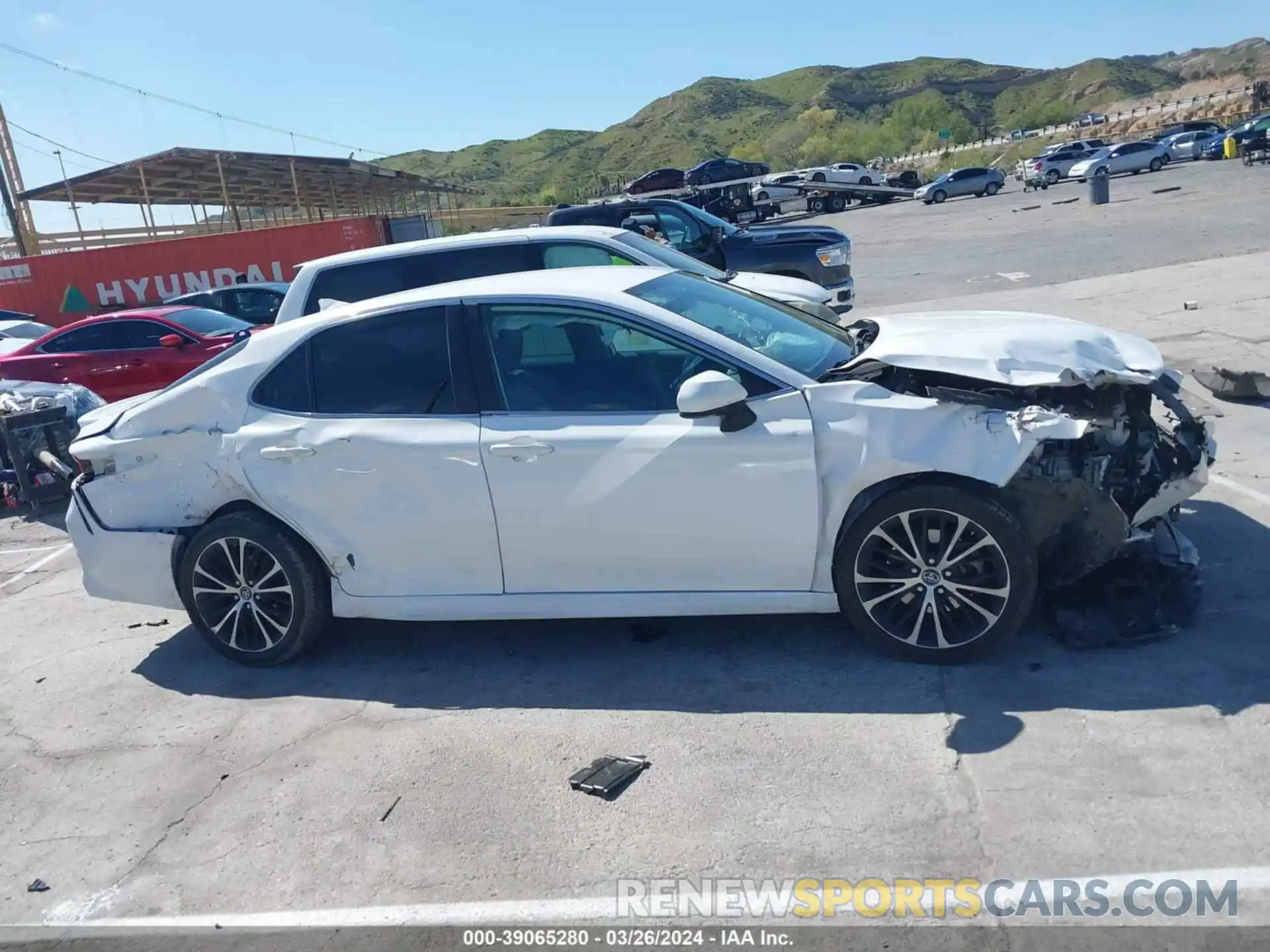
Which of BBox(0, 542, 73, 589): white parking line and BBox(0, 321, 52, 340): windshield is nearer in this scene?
BBox(0, 542, 73, 589): white parking line

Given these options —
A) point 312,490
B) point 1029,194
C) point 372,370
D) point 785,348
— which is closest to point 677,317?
point 785,348

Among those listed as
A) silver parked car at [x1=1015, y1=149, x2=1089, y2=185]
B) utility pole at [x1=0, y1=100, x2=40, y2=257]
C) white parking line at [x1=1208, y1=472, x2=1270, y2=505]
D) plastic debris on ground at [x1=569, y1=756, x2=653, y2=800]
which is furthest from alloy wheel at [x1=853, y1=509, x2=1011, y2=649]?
silver parked car at [x1=1015, y1=149, x2=1089, y2=185]

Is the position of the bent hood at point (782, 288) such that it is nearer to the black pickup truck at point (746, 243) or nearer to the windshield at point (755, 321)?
the black pickup truck at point (746, 243)

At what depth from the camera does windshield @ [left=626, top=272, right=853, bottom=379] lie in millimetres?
4758

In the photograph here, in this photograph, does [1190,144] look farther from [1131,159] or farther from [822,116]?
[822,116]

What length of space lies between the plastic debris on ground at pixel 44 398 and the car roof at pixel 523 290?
217 inches

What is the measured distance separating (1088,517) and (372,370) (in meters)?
3.24

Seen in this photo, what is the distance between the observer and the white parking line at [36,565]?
7398mm

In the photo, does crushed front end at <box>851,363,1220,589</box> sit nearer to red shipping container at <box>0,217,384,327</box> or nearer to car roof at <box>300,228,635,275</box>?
car roof at <box>300,228,635,275</box>

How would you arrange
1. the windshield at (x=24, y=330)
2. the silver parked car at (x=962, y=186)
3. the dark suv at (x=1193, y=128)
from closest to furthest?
the windshield at (x=24, y=330) → the silver parked car at (x=962, y=186) → the dark suv at (x=1193, y=128)

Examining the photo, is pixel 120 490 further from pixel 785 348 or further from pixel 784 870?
pixel 784 870

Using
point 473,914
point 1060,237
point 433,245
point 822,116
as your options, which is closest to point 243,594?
point 473,914

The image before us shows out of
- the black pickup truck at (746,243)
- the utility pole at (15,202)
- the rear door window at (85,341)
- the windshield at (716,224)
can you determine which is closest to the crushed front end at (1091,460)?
the black pickup truck at (746,243)

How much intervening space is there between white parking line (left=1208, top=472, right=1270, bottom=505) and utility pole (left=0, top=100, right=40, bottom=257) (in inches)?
1336
